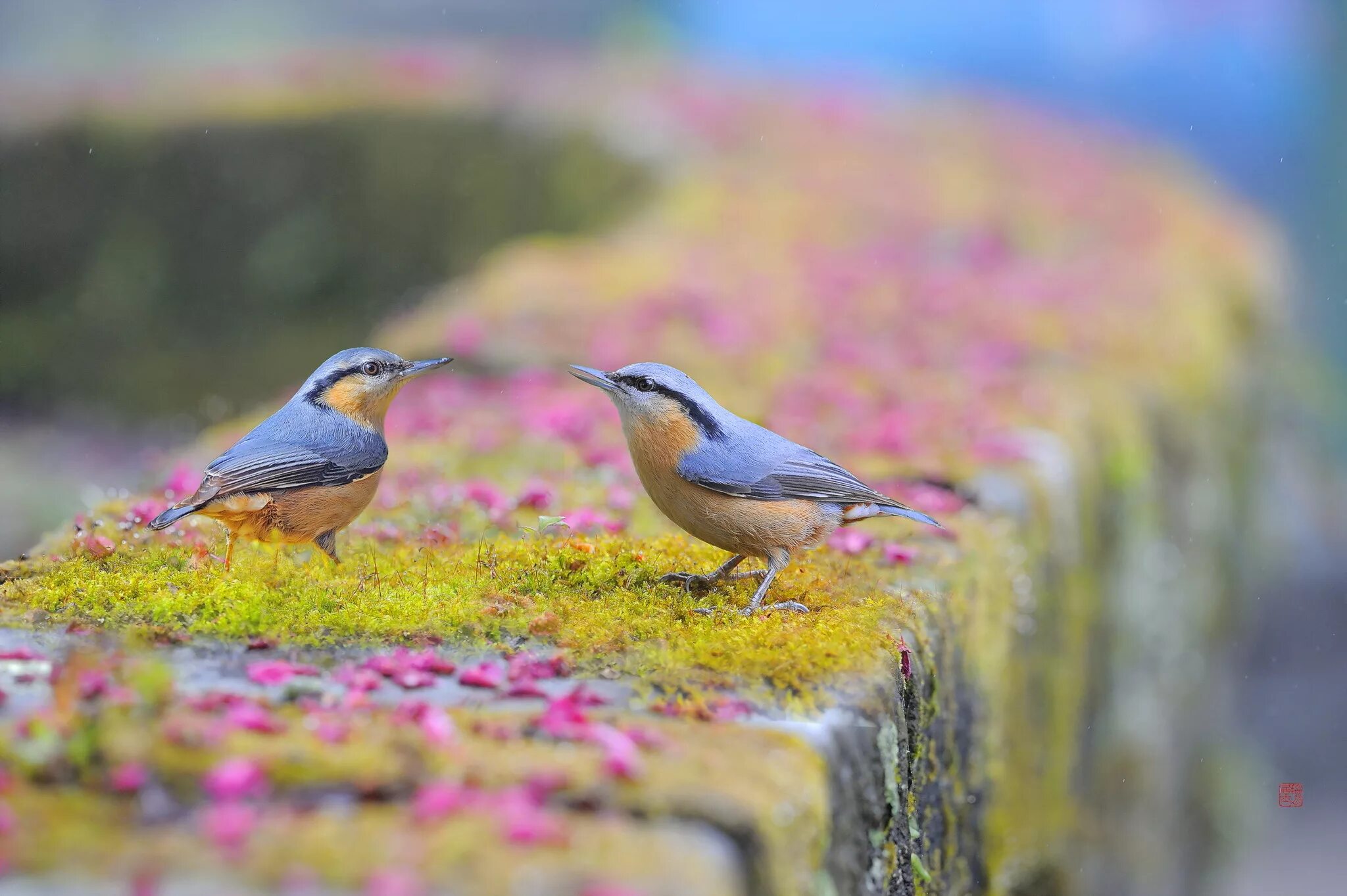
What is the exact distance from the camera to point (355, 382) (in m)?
3.63

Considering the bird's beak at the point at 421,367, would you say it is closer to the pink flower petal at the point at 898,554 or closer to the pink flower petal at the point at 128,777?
the pink flower petal at the point at 128,777

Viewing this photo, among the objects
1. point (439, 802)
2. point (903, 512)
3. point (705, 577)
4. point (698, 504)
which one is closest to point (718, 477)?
point (698, 504)

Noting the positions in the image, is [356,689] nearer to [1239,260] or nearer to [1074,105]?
[1239,260]

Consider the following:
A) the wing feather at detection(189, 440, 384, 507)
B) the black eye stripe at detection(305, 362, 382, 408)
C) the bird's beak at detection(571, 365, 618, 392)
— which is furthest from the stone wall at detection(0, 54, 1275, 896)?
the bird's beak at detection(571, 365, 618, 392)

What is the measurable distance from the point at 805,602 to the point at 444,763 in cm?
149

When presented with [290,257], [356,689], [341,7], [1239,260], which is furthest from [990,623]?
[341,7]

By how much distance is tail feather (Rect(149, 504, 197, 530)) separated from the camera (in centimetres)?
323

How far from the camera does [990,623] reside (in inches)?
184

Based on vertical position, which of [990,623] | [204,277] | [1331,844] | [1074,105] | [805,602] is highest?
[1074,105]

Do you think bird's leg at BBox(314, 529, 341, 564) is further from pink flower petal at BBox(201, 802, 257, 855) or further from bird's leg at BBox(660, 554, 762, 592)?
pink flower petal at BBox(201, 802, 257, 855)

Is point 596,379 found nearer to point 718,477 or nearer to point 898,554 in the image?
point 718,477

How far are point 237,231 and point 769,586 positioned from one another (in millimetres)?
10559

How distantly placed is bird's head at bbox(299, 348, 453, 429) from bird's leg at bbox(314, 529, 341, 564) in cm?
36

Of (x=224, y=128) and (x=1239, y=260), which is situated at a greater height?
(x=1239, y=260)
